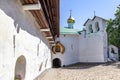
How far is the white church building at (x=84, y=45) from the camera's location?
23.5 metres

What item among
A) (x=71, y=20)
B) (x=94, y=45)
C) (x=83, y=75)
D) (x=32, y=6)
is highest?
(x=71, y=20)

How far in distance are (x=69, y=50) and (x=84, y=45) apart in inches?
88.7

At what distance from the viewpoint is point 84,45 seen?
2541 centimetres

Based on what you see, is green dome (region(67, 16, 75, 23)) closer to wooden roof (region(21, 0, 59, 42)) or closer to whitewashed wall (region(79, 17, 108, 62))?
whitewashed wall (region(79, 17, 108, 62))

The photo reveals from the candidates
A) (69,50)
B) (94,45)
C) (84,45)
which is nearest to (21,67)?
(69,50)

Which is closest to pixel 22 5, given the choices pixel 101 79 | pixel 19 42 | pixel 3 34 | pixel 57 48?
pixel 19 42

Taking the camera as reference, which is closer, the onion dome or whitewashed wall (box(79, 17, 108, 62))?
whitewashed wall (box(79, 17, 108, 62))

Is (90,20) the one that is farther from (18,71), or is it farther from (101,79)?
(18,71)

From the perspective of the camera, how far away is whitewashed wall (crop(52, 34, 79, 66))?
23.5m

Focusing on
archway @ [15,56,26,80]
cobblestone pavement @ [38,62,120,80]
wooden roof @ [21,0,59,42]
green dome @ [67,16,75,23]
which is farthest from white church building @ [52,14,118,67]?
archway @ [15,56,26,80]

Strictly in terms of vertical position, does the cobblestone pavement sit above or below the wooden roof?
below

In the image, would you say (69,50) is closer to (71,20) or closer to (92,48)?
(92,48)

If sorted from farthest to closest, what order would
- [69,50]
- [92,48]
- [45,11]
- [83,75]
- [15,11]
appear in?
[92,48] < [69,50] < [83,75] < [45,11] < [15,11]

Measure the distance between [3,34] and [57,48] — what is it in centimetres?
1962
